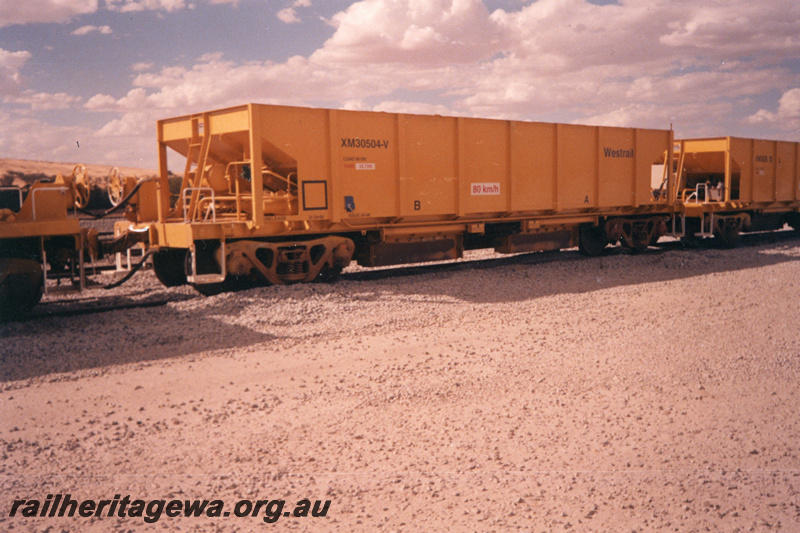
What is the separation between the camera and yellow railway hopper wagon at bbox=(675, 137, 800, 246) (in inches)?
755

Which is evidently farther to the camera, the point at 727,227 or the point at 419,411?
the point at 727,227

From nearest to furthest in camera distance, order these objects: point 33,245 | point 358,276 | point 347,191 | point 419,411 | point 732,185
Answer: point 419,411
point 33,245
point 347,191
point 358,276
point 732,185

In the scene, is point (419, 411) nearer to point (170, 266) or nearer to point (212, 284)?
point (212, 284)

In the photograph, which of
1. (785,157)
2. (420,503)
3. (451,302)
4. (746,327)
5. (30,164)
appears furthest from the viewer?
(30,164)

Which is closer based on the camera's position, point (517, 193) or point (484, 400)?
point (484, 400)

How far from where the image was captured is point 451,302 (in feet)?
34.2

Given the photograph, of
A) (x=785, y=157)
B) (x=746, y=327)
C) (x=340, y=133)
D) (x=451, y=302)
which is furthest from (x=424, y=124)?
(x=785, y=157)

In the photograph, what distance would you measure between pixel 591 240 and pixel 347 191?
303 inches

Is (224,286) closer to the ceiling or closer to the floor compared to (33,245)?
closer to the floor

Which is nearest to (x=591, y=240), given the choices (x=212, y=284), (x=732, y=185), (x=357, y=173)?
(x=732, y=185)

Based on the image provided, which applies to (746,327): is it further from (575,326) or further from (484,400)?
(484,400)

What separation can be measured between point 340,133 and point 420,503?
864 cm

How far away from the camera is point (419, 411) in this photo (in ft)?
18.1

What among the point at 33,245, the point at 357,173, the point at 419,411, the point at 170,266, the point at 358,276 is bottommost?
the point at 419,411
